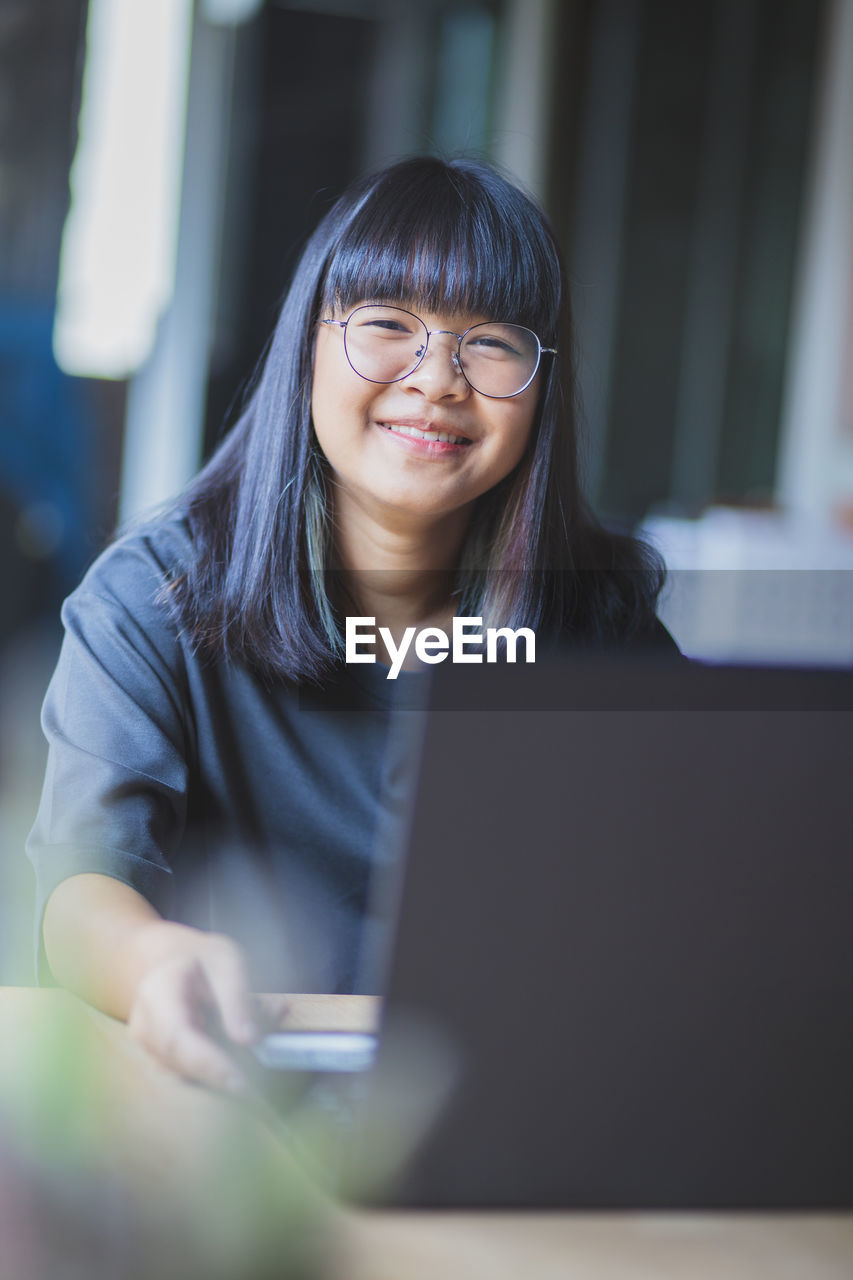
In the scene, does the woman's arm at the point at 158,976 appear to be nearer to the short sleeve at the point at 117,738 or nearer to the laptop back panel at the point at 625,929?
the short sleeve at the point at 117,738

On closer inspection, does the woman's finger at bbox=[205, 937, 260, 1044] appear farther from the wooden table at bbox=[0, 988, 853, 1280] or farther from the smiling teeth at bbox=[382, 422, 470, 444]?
the smiling teeth at bbox=[382, 422, 470, 444]

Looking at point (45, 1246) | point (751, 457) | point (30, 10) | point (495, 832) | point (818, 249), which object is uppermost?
point (30, 10)

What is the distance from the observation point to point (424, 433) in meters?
1.14

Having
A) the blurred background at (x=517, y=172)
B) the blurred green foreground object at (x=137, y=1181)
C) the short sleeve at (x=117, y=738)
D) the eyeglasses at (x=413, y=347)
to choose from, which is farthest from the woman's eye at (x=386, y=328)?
A: the blurred background at (x=517, y=172)

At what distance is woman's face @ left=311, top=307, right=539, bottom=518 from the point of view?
112cm

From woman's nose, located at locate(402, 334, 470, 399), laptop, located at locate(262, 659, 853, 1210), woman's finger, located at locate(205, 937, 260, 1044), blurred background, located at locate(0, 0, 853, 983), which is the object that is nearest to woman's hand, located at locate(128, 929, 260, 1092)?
woman's finger, located at locate(205, 937, 260, 1044)

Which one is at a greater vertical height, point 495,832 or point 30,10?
point 30,10

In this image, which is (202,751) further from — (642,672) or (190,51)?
(190,51)

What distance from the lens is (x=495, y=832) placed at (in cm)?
52

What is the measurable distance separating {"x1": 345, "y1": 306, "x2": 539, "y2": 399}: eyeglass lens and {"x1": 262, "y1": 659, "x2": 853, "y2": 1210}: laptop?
658 millimetres

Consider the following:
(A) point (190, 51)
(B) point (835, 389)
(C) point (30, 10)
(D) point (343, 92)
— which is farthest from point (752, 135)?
(C) point (30, 10)

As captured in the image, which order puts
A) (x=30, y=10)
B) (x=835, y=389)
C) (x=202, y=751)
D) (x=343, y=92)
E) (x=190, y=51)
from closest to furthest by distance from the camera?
1. (x=202, y=751)
2. (x=30, y=10)
3. (x=190, y=51)
4. (x=835, y=389)
5. (x=343, y=92)

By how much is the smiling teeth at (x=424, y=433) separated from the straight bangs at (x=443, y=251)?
0.10m

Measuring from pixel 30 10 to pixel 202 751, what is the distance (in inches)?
129
